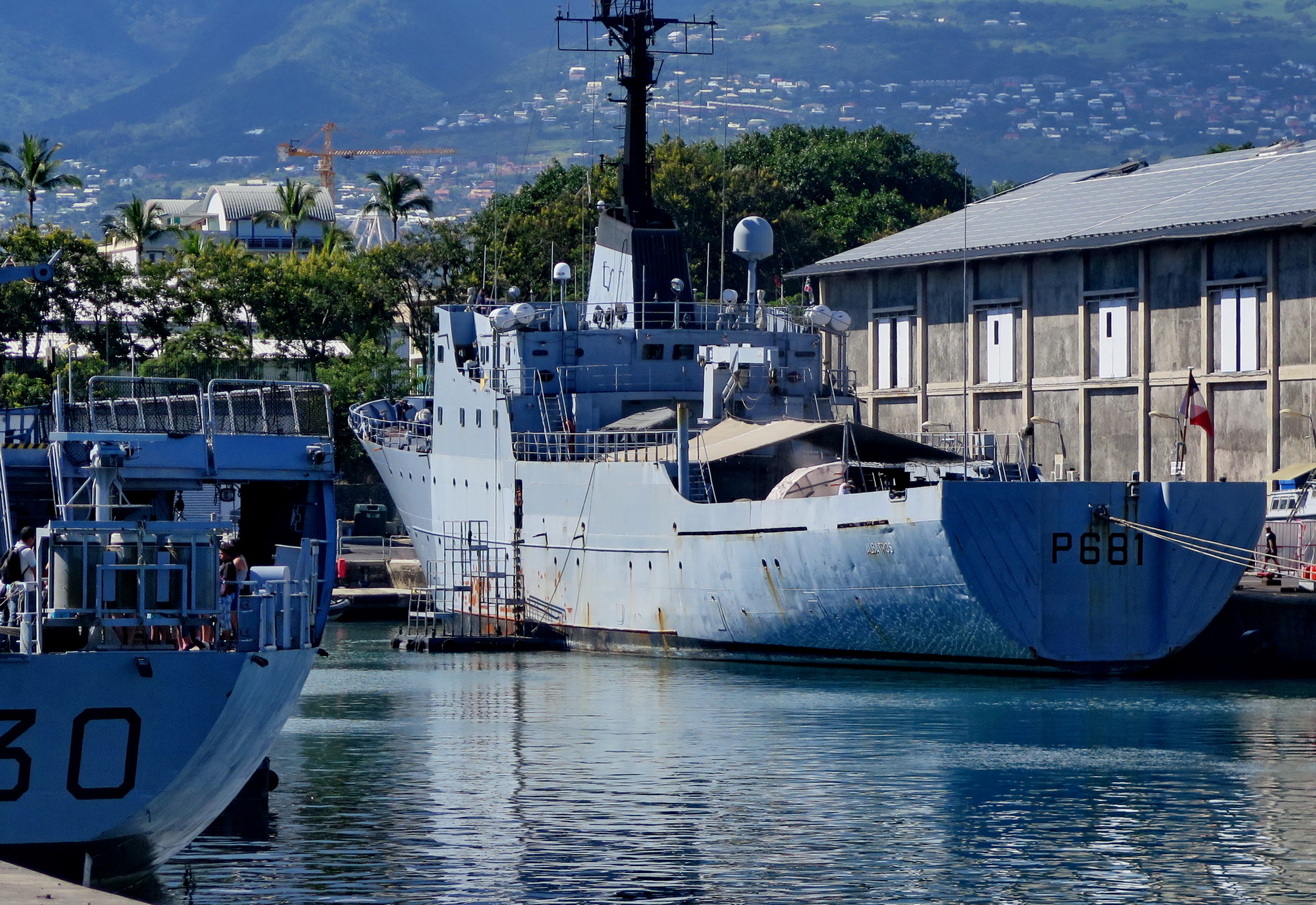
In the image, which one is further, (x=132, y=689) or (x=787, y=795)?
(x=787, y=795)

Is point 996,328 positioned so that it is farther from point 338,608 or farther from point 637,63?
point 338,608

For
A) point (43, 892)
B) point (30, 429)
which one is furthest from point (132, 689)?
point (30, 429)

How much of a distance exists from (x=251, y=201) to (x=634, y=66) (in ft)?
386

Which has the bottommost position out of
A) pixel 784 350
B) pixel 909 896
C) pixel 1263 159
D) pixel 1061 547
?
pixel 909 896

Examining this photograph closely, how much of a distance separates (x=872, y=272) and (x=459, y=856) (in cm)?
4028

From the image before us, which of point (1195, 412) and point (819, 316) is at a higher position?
point (819, 316)

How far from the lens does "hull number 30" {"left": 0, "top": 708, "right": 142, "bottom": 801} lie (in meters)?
14.2

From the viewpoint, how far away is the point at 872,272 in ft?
185

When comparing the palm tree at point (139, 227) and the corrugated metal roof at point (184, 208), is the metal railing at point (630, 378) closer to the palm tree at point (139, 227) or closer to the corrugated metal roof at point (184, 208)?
the palm tree at point (139, 227)

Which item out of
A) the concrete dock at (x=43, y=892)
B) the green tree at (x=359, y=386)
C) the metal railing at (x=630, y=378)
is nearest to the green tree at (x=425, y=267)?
the green tree at (x=359, y=386)

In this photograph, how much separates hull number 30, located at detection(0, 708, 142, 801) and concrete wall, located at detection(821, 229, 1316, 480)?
32337mm

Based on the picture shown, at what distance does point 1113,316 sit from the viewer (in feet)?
159

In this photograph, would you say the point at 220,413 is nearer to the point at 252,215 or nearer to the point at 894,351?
the point at 894,351

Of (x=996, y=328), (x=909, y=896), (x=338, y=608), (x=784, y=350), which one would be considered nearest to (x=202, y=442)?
(x=338, y=608)
